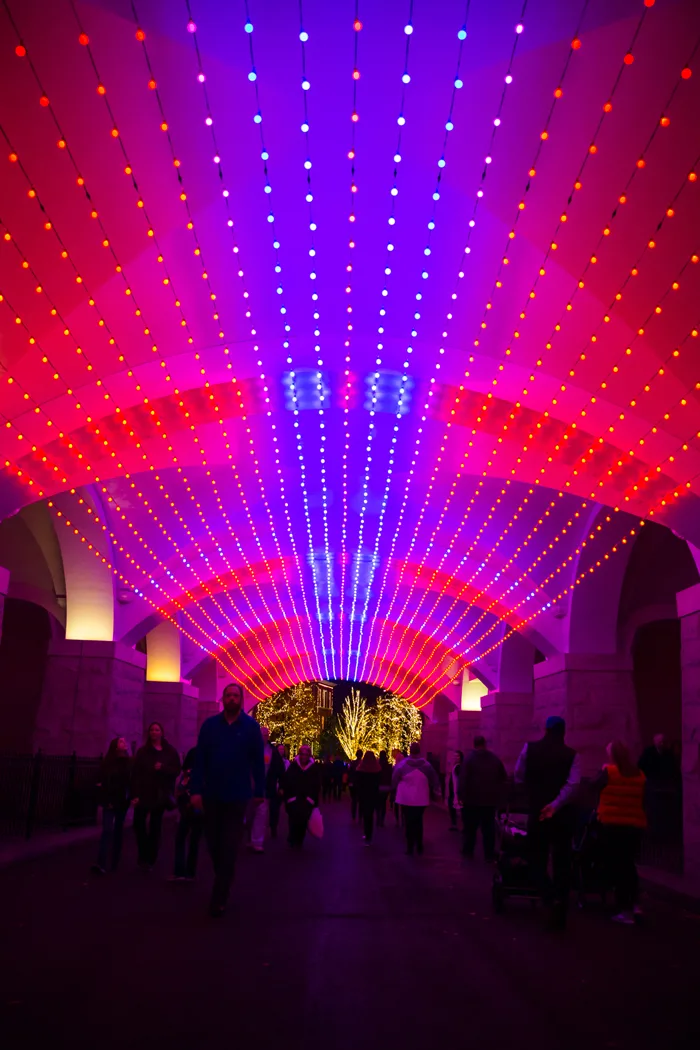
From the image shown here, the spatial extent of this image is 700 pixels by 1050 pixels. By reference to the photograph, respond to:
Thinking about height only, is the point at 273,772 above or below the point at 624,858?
above

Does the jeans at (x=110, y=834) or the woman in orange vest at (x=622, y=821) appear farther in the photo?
the jeans at (x=110, y=834)

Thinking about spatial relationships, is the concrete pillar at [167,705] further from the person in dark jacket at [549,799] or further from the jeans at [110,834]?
the person in dark jacket at [549,799]

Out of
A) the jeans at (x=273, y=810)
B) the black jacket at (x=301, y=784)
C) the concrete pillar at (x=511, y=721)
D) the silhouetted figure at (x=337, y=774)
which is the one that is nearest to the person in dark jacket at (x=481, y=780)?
Answer: the black jacket at (x=301, y=784)

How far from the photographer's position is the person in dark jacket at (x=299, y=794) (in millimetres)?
13445

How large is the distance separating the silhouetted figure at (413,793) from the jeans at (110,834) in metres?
4.00

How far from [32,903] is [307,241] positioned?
605 centimetres

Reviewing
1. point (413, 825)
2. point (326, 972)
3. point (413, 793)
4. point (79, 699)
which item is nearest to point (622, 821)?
point (326, 972)

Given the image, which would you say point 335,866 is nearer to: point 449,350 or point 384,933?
point 384,933

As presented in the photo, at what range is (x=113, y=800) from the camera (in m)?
9.78

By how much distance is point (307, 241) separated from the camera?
9648mm

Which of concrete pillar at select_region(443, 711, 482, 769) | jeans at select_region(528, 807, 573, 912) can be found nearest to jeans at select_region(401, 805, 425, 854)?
jeans at select_region(528, 807, 573, 912)

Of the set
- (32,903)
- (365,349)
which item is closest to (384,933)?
(32,903)

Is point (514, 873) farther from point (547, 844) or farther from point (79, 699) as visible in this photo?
Result: point (79, 699)

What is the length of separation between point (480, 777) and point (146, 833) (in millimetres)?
3873
